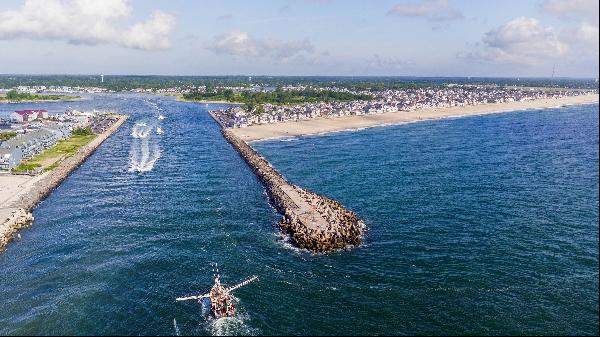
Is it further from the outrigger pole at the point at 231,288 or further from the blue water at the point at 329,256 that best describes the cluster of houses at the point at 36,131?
the outrigger pole at the point at 231,288

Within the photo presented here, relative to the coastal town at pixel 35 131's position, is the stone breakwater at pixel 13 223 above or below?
below

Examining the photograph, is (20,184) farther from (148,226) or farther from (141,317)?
(141,317)

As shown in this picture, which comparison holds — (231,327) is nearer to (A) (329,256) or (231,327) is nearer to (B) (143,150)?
(A) (329,256)

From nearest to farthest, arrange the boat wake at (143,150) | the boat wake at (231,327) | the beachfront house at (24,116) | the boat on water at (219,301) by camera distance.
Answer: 1. the boat wake at (231,327)
2. the boat on water at (219,301)
3. the boat wake at (143,150)
4. the beachfront house at (24,116)

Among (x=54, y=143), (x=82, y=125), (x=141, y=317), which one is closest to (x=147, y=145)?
(x=54, y=143)

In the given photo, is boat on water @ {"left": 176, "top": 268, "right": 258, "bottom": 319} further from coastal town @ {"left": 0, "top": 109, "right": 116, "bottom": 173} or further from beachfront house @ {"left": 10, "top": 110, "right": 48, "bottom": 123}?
beachfront house @ {"left": 10, "top": 110, "right": 48, "bottom": 123}

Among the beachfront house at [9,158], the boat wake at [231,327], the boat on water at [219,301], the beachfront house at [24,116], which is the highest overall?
the beachfront house at [24,116]

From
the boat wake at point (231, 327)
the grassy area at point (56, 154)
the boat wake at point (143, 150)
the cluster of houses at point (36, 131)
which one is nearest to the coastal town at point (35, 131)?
the cluster of houses at point (36, 131)

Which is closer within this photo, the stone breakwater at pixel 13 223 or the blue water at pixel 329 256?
the blue water at pixel 329 256
